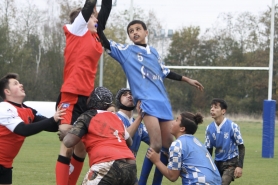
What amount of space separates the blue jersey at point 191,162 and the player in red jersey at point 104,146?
1.70ft

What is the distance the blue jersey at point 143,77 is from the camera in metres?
6.91

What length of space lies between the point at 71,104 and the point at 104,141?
817mm

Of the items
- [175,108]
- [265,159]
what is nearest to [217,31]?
[175,108]

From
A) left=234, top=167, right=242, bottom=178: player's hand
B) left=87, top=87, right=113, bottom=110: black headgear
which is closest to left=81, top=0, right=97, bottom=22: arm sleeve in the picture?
left=87, top=87, right=113, bottom=110: black headgear

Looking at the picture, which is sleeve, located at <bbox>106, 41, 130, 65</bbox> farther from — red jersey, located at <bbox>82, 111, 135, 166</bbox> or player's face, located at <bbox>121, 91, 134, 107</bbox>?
red jersey, located at <bbox>82, 111, 135, 166</bbox>

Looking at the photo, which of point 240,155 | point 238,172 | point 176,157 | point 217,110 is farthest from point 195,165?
point 217,110

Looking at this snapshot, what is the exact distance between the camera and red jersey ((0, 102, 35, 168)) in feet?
20.1

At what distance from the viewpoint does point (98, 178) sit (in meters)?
5.41

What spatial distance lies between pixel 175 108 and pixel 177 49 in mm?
3051

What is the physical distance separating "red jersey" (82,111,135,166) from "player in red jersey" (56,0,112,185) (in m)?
0.58

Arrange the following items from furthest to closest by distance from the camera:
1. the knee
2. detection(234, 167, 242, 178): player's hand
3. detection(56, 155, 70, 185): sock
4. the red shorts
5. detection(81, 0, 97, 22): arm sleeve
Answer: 1. detection(234, 167, 242, 178): player's hand
2. the knee
3. detection(56, 155, 70, 185): sock
4. the red shorts
5. detection(81, 0, 97, 22): arm sleeve

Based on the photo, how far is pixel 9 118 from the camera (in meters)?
6.14

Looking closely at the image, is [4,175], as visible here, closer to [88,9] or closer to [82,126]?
[82,126]

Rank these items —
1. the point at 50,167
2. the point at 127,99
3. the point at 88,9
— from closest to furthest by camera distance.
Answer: the point at 88,9 → the point at 127,99 → the point at 50,167
